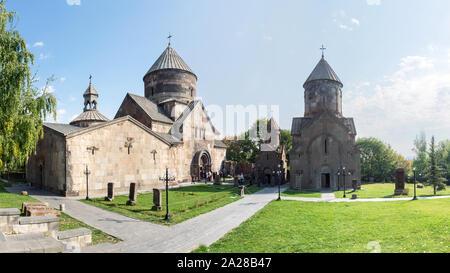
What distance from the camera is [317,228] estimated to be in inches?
385

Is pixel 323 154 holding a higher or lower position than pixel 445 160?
higher

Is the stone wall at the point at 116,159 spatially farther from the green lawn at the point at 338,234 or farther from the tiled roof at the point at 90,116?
the green lawn at the point at 338,234

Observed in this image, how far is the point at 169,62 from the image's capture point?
34750 millimetres

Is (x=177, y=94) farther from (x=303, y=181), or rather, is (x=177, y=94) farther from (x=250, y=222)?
(x=250, y=222)

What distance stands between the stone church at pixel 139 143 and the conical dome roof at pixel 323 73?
15763 millimetres

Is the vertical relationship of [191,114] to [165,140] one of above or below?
above

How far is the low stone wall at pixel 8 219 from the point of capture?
8047 millimetres

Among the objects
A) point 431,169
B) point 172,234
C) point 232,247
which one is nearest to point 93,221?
point 172,234

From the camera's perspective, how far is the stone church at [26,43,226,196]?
59.5 feet

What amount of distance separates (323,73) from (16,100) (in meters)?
32.0

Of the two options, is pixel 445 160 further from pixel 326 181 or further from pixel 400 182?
pixel 326 181

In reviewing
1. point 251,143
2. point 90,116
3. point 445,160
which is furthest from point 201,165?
point 445,160

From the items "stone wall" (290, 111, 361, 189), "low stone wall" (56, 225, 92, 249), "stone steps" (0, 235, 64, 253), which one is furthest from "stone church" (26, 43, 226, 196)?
"stone steps" (0, 235, 64, 253)

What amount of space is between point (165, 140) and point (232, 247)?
739 inches
